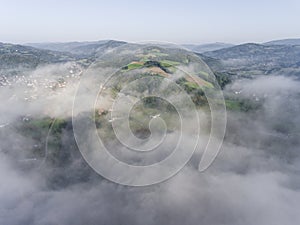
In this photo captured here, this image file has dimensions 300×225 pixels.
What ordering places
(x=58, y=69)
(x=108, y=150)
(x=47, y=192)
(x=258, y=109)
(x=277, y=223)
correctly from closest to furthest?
(x=108, y=150)
(x=277, y=223)
(x=47, y=192)
(x=258, y=109)
(x=58, y=69)

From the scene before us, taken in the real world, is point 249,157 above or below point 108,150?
below

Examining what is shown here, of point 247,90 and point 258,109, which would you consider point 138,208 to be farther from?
point 247,90

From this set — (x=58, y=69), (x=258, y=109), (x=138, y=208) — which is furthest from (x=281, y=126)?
(x=58, y=69)

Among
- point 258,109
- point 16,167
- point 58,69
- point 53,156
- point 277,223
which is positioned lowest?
point 277,223

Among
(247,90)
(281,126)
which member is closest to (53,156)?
(281,126)

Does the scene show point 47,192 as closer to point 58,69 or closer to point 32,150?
point 32,150

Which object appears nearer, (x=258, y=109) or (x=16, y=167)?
(x=16, y=167)

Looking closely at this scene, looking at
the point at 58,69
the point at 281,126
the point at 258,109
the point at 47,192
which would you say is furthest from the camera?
the point at 58,69

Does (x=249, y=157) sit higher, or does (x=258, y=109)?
(x=258, y=109)

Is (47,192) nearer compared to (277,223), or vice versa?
(277,223)
